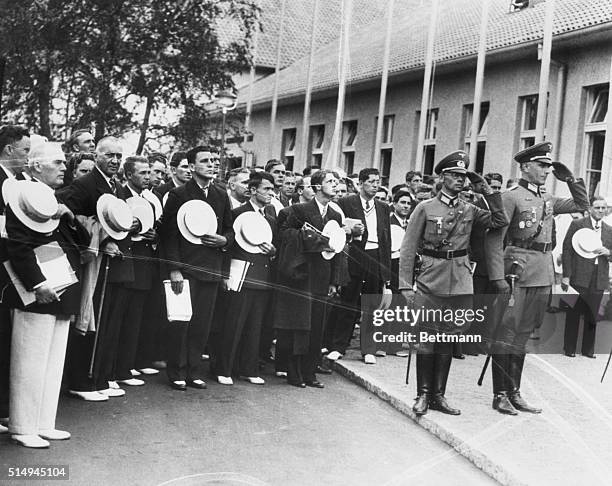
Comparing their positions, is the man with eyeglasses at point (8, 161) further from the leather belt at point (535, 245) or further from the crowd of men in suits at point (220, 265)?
the leather belt at point (535, 245)

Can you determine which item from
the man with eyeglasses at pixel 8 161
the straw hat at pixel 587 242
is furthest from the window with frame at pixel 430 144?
the man with eyeglasses at pixel 8 161

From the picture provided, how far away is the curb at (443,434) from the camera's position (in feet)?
18.5

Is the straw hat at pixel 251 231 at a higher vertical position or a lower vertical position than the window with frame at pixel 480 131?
lower

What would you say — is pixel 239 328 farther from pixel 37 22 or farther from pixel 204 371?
pixel 37 22

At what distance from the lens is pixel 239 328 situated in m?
8.44

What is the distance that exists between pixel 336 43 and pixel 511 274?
2305 cm

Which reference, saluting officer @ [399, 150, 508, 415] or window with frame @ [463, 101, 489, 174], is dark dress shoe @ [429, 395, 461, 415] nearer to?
saluting officer @ [399, 150, 508, 415]

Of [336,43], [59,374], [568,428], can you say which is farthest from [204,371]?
[336,43]

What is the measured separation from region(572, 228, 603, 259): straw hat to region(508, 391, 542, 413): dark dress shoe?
353 centimetres

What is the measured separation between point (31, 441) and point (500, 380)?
370 cm

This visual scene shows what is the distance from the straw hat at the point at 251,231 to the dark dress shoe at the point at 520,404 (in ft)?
8.47

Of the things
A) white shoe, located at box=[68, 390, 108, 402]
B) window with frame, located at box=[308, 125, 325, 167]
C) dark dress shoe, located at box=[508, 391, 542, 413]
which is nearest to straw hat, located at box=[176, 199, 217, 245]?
white shoe, located at box=[68, 390, 108, 402]

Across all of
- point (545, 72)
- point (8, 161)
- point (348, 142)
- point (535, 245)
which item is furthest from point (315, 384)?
point (348, 142)

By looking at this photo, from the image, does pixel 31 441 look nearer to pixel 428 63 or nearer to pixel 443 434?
pixel 443 434
